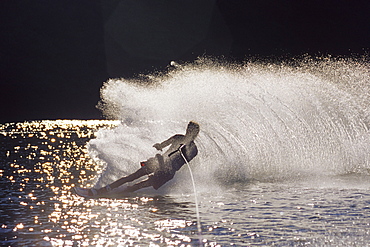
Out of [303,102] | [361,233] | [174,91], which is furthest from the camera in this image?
[174,91]

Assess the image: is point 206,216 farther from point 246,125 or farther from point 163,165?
point 246,125

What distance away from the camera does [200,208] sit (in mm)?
14758

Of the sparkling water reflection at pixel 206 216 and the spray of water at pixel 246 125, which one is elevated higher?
the spray of water at pixel 246 125

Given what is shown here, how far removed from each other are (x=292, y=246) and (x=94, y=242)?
4565 mm

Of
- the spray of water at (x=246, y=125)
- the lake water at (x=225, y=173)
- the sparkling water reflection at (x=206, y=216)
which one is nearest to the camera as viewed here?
the sparkling water reflection at (x=206, y=216)

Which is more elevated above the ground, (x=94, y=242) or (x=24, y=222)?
(x=24, y=222)

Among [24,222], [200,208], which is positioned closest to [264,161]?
[200,208]

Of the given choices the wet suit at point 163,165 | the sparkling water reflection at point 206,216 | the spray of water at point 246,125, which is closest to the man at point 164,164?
the wet suit at point 163,165

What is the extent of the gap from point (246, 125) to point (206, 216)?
9486 millimetres

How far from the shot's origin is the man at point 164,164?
637 inches

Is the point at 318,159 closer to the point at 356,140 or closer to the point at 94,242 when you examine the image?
the point at 356,140

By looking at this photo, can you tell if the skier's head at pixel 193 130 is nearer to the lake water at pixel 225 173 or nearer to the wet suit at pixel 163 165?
the wet suit at pixel 163 165

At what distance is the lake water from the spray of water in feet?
0.17

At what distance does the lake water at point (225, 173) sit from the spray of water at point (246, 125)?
0.17 feet
